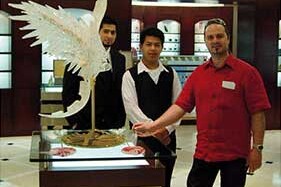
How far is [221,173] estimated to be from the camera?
9.07 feet

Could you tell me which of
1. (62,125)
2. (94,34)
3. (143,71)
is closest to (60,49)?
(94,34)

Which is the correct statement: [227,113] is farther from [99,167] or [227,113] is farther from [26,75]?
[26,75]

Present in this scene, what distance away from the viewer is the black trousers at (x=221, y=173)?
2697 mm

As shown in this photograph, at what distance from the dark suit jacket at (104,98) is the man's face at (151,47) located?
294 millimetres

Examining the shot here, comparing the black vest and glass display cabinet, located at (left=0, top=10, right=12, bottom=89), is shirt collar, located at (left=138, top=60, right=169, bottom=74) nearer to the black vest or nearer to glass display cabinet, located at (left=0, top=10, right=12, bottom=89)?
the black vest

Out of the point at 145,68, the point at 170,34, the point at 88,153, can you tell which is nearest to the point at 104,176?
the point at 88,153

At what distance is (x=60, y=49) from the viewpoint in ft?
8.36

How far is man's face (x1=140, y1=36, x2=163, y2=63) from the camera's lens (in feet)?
10.4

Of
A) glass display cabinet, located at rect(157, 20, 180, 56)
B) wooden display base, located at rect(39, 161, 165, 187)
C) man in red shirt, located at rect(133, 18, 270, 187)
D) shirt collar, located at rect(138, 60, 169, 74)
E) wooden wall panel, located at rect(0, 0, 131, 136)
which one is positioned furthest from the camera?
glass display cabinet, located at rect(157, 20, 180, 56)

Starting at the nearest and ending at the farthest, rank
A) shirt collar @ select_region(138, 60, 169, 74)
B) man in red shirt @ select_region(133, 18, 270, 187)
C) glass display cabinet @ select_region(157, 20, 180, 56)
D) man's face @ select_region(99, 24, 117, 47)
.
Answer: man in red shirt @ select_region(133, 18, 270, 187)
shirt collar @ select_region(138, 60, 169, 74)
man's face @ select_region(99, 24, 117, 47)
glass display cabinet @ select_region(157, 20, 180, 56)

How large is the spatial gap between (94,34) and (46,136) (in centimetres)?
74

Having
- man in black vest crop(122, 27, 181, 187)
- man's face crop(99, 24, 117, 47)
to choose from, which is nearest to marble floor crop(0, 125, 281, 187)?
man in black vest crop(122, 27, 181, 187)

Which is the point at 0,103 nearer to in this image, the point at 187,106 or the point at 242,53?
the point at 242,53

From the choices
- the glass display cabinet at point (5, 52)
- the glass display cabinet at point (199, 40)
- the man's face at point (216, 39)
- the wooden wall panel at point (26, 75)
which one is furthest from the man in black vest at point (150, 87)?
the glass display cabinet at point (199, 40)
